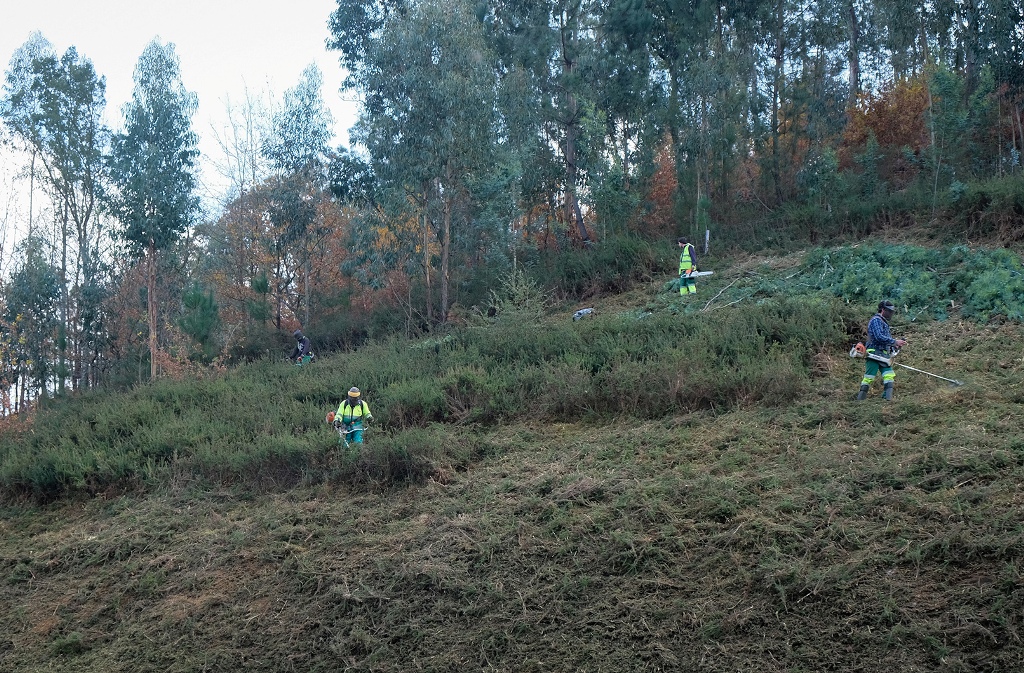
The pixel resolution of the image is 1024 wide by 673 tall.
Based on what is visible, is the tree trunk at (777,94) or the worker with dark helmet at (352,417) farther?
the tree trunk at (777,94)

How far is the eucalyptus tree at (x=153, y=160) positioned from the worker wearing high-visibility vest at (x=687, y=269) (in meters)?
16.6

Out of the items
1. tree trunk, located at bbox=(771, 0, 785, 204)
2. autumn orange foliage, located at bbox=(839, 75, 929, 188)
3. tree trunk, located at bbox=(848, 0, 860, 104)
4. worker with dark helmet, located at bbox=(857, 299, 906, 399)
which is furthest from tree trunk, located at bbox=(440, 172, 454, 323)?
tree trunk, located at bbox=(848, 0, 860, 104)

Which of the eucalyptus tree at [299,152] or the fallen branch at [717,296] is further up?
the eucalyptus tree at [299,152]

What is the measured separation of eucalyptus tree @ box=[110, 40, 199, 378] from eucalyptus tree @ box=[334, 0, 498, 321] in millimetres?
6350

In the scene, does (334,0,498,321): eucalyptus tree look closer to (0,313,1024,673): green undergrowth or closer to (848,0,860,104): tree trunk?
(0,313,1024,673): green undergrowth

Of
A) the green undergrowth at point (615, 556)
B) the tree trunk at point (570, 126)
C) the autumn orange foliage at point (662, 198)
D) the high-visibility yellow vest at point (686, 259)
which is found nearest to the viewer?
the green undergrowth at point (615, 556)

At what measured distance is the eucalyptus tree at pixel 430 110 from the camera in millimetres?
23797

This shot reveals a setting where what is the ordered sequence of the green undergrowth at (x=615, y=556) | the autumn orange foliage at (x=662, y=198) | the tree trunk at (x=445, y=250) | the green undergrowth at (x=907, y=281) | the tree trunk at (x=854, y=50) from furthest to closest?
the tree trunk at (x=854, y=50) → the autumn orange foliage at (x=662, y=198) → the tree trunk at (x=445, y=250) → the green undergrowth at (x=907, y=281) → the green undergrowth at (x=615, y=556)

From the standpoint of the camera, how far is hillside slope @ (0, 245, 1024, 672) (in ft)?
24.2

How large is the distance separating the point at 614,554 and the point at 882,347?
5.15 metres

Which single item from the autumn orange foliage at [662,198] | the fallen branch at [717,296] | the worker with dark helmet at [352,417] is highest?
the autumn orange foliage at [662,198]

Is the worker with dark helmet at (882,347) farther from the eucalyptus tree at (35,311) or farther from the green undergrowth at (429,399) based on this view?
the eucalyptus tree at (35,311)

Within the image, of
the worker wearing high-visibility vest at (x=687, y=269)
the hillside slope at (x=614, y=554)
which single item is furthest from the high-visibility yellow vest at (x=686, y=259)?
the hillside slope at (x=614, y=554)

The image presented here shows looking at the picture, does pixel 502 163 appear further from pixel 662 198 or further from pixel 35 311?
pixel 35 311
